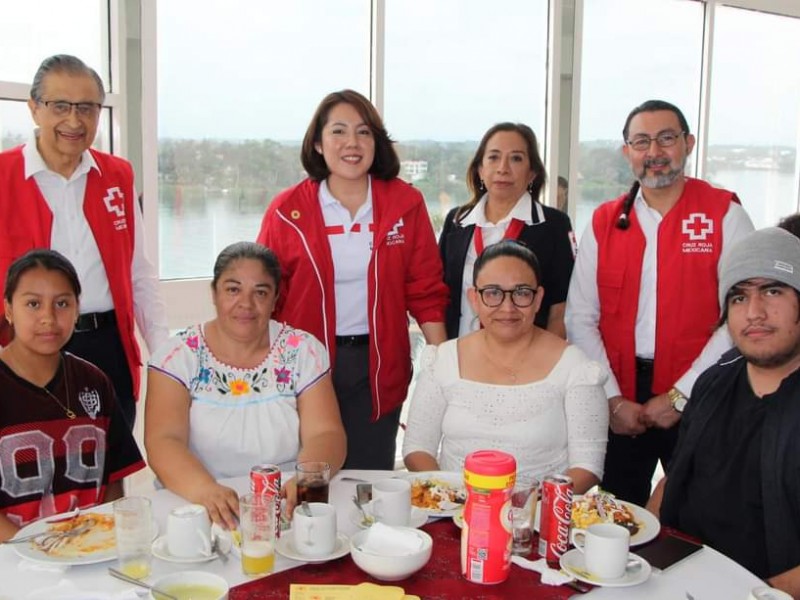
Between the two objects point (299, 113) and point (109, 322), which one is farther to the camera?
point (299, 113)

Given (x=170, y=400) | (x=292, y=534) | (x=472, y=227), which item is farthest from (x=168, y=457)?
(x=472, y=227)

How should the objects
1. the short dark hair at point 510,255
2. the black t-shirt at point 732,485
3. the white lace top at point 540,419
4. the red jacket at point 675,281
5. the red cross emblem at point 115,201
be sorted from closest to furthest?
the black t-shirt at point 732,485
the white lace top at point 540,419
the short dark hair at point 510,255
the red cross emblem at point 115,201
the red jacket at point 675,281

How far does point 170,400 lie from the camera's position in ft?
6.78

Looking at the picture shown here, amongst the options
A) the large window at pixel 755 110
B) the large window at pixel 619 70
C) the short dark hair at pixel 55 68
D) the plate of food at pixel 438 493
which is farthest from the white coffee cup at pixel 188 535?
the large window at pixel 755 110

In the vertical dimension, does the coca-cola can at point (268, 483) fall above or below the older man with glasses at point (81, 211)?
below

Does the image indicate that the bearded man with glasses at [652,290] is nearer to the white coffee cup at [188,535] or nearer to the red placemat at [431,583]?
the red placemat at [431,583]

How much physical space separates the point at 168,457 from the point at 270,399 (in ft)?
0.99

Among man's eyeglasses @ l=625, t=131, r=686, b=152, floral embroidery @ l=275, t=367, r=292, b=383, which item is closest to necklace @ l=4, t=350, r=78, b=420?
floral embroidery @ l=275, t=367, r=292, b=383

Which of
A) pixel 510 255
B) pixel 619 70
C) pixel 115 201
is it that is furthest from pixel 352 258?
pixel 619 70

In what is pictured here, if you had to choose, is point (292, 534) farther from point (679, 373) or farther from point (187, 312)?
point (187, 312)

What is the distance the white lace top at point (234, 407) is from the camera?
6.82 ft

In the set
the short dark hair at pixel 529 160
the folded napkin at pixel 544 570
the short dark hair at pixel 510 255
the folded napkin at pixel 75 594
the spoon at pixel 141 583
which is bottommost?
the folded napkin at pixel 75 594

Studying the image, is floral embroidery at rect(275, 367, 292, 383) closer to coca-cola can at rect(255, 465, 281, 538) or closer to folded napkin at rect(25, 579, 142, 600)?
coca-cola can at rect(255, 465, 281, 538)

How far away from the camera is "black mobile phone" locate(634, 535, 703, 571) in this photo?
153 cm
